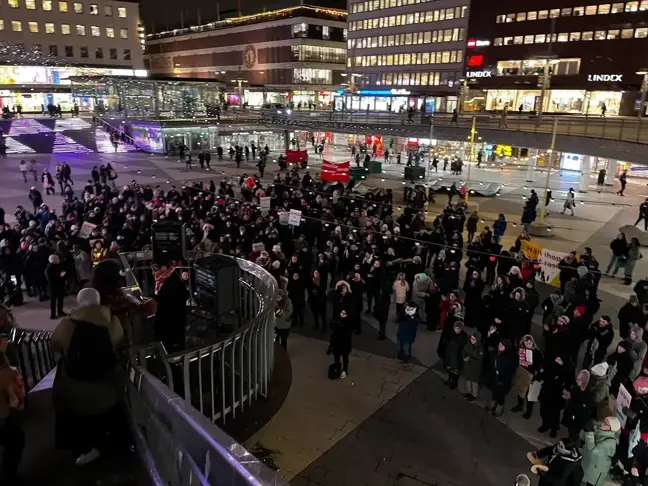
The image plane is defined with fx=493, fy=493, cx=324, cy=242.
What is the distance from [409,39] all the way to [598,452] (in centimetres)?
7531

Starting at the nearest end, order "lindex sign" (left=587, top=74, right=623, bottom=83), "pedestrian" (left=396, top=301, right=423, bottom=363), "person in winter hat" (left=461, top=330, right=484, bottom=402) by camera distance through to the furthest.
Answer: "person in winter hat" (left=461, top=330, right=484, bottom=402) < "pedestrian" (left=396, top=301, right=423, bottom=363) < "lindex sign" (left=587, top=74, right=623, bottom=83)

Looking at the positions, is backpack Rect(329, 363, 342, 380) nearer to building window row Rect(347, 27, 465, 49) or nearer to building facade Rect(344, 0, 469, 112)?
building facade Rect(344, 0, 469, 112)

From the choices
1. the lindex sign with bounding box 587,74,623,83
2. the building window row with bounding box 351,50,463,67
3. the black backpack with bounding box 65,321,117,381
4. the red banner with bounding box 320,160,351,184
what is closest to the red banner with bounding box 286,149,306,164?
the red banner with bounding box 320,160,351,184

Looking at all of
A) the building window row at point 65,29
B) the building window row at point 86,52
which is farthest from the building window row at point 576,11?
the building window row at point 65,29

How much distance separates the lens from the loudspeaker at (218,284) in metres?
6.63

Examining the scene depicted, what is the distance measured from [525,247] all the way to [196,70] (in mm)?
99021

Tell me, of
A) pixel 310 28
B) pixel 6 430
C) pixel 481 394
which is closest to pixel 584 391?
pixel 481 394

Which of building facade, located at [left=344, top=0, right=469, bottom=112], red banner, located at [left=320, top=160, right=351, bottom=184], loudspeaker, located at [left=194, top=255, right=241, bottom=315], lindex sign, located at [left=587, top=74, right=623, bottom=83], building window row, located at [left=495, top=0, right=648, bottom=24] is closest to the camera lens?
loudspeaker, located at [left=194, top=255, right=241, bottom=315]

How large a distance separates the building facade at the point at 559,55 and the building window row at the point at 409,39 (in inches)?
93.9

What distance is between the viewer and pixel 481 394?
8.61 m

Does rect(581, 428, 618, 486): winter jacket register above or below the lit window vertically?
below

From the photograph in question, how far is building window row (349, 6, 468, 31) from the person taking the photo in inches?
2594

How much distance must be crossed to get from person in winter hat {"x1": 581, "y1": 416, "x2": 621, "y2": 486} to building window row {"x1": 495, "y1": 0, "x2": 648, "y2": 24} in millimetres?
58406

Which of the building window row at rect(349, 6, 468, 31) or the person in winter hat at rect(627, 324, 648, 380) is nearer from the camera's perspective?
the person in winter hat at rect(627, 324, 648, 380)
